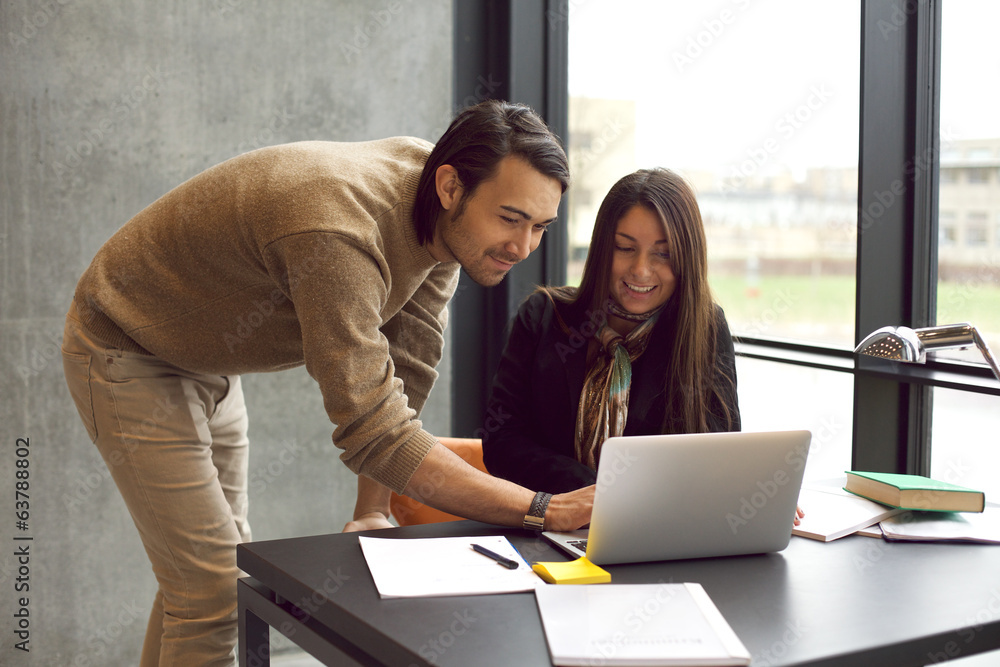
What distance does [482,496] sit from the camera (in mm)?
1458

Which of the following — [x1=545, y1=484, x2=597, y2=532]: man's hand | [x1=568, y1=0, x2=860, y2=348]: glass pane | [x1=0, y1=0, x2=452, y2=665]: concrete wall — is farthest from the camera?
[x1=0, y1=0, x2=452, y2=665]: concrete wall

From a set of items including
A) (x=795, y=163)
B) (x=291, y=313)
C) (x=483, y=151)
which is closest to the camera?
(x=483, y=151)

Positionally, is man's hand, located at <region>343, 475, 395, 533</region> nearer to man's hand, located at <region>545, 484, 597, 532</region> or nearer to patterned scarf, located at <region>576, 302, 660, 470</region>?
patterned scarf, located at <region>576, 302, 660, 470</region>

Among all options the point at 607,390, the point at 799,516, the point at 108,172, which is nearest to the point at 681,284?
the point at 607,390

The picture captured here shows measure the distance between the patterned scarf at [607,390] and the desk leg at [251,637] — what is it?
833 mm

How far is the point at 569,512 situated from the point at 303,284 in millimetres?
586

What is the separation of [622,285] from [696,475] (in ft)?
2.60

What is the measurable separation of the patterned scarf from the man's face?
0.41 meters

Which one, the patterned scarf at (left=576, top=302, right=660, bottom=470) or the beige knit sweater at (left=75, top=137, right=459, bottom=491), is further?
the patterned scarf at (left=576, top=302, right=660, bottom=470)

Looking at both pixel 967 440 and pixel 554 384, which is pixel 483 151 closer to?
pixel 554 384

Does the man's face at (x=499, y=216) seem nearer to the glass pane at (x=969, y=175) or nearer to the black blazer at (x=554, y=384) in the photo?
the black blazer at (x=554, y=384)

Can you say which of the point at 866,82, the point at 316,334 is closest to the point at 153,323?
the point at 316,334

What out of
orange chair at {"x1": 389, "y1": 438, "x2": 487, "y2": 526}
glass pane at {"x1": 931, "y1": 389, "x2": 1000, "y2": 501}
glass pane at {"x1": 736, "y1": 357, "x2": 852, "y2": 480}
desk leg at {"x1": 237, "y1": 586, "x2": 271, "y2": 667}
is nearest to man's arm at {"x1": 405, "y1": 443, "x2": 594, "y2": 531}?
desk leg at {"x1": 237, "y1": 586, "x2": 271, "y2": 667}

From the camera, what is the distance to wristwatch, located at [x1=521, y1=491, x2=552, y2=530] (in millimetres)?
1432
